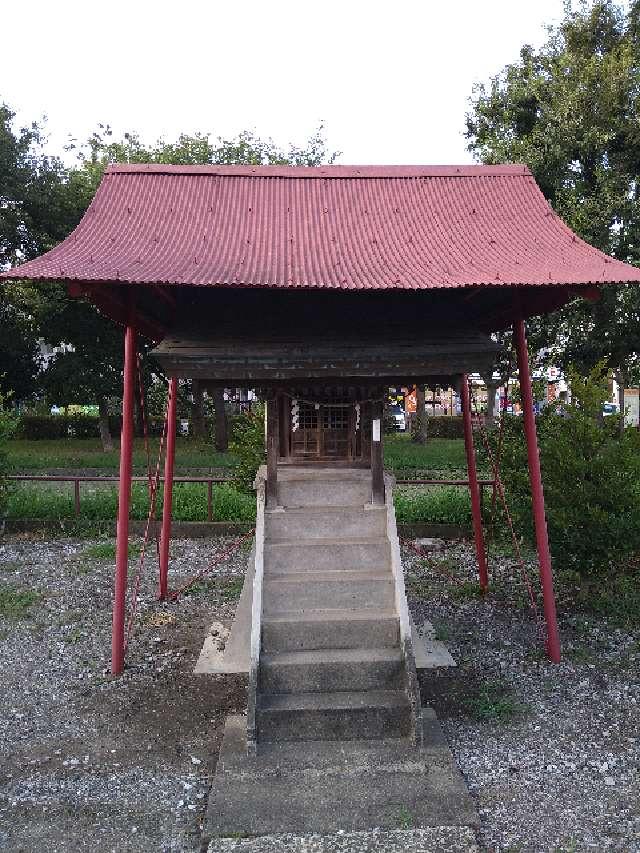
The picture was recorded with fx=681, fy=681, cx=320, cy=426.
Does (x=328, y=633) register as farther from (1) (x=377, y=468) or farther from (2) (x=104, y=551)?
(2) (x=104, y=551)

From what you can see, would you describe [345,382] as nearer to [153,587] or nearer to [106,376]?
[153,587]

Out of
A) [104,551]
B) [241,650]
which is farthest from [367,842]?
[104,551]

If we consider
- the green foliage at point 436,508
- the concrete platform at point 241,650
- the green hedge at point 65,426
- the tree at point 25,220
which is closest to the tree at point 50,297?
the tree at point 25,220

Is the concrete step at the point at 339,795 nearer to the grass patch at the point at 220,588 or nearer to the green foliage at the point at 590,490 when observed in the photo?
the green foliage at the point at 590,490

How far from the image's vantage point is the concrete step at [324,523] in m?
10.0

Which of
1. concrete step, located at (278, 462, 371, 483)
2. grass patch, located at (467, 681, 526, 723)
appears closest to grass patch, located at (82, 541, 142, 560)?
concrete step, located at (278, 462, 371, 483)

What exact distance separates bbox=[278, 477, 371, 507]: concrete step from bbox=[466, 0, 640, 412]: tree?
15.5 meters

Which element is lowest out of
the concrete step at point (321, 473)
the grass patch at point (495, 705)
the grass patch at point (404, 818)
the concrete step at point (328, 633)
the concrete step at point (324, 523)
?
the grass patch at point (404, 818)

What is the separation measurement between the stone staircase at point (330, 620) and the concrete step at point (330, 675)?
0.04ft

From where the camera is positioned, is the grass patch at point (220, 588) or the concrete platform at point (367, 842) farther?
the grass patch at point (220, 588)

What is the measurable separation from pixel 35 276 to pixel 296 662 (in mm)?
5700

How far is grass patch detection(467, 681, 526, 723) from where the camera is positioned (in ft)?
28.7

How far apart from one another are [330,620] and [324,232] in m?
5.93

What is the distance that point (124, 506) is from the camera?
9.95 meters
